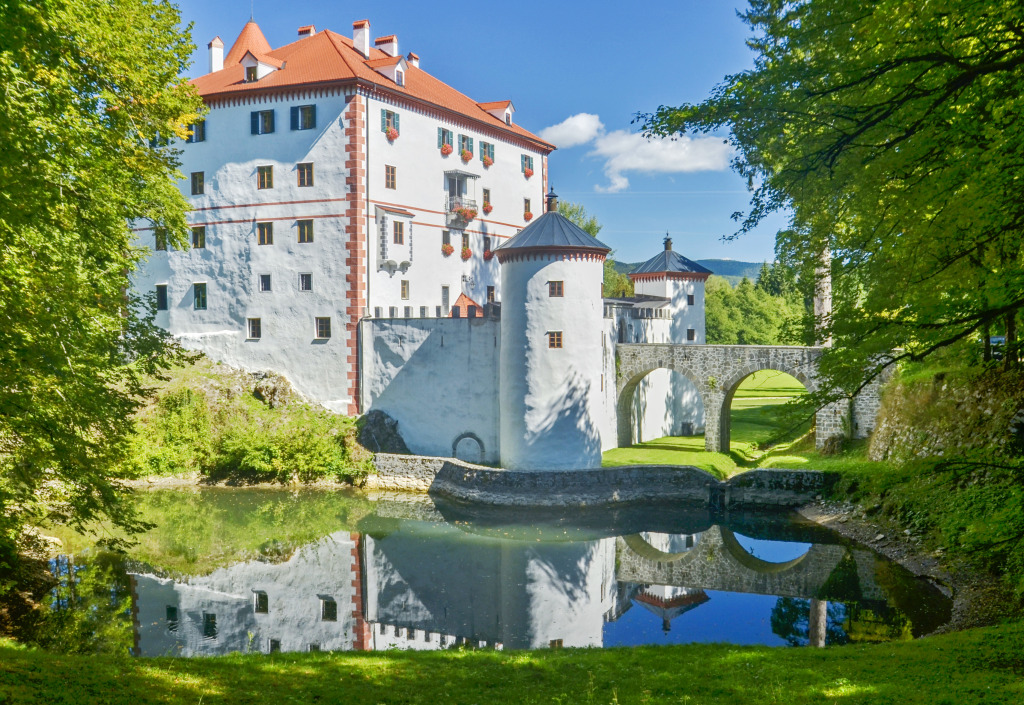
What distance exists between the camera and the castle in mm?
27125

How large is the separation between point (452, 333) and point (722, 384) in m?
10.2

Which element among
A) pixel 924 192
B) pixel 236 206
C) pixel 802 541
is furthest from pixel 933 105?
pixel 236 206

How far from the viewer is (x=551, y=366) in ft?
88.4

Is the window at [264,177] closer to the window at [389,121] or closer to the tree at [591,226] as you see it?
the window at [389,121]

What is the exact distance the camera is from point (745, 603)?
56.5 ft

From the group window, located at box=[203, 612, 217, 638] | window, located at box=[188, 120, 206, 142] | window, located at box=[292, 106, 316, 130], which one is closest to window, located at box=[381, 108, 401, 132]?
window, located at box=[292, 106, 316, 130]

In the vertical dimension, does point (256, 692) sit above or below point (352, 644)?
above

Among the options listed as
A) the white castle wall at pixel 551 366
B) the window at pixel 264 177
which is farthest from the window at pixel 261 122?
the white castle wall at pixel 551 366

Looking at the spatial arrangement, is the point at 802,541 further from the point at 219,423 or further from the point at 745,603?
the point at 219,423

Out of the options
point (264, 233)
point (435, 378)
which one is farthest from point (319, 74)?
point (435, 378)

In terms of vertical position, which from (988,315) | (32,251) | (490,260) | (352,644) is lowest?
(352,644)

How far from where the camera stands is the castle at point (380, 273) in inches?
1068

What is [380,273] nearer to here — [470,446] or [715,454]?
[470,446]

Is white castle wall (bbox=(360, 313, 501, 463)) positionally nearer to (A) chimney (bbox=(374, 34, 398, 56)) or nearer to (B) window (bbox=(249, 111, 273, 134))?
(B) window (bbox=(249, 111, 273, 134))
